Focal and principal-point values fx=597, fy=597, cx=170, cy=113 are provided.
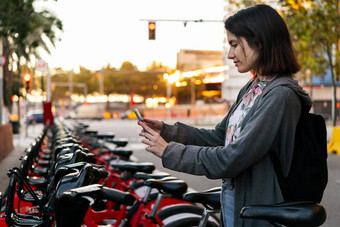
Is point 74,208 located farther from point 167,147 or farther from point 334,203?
point 334,203

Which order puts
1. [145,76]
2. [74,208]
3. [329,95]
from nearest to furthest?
[74,208] < [329,95] < [145,76]

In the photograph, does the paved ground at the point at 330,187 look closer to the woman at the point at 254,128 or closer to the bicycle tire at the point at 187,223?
the bicycle tire at the point at 187,223

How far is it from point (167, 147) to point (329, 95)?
208ft

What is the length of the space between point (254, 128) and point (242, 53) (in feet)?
1.22

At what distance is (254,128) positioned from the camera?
2275mm

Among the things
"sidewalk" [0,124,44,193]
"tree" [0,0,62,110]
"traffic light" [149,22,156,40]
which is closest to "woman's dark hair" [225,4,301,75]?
"sidewalk" [0,124,44,193]

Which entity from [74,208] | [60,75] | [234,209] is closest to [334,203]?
[234,209]

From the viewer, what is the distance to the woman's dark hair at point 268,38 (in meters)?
2.42

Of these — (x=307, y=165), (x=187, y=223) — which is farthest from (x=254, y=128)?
(x=187, y=223)

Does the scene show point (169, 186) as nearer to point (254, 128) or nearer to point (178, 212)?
point (178, 212)

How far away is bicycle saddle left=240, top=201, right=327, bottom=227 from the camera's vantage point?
6.47ft

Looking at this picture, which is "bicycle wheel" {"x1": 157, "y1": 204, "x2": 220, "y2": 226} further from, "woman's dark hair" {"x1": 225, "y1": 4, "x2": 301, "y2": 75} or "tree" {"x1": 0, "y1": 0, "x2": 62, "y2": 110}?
"tree" {"x1": 0, "y1": 0, "x2": 62, "y2": 110}

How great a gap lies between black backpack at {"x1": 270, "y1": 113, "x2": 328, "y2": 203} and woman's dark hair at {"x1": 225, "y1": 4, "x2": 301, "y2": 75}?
0.26 m

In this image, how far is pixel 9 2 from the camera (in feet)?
36.0
